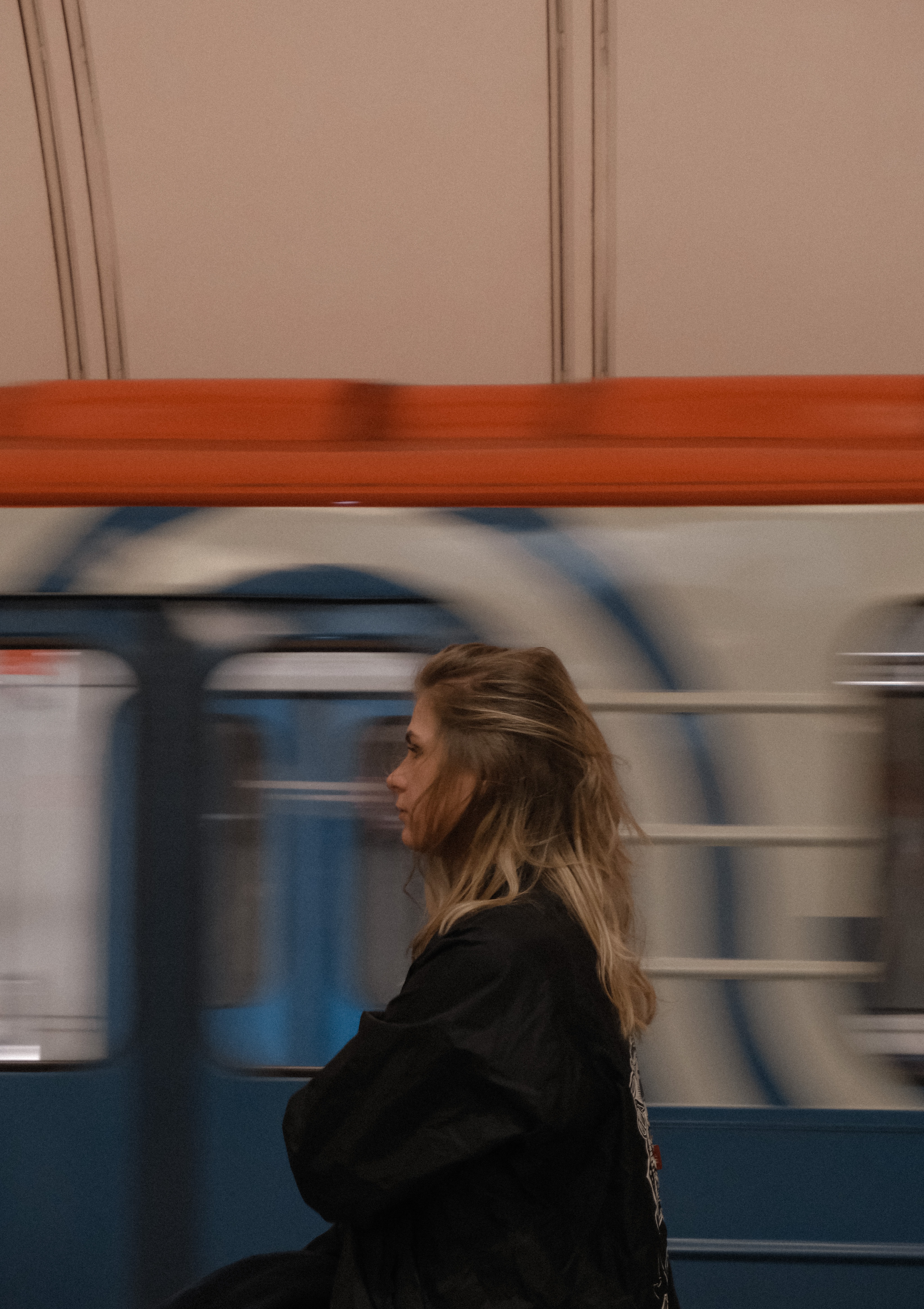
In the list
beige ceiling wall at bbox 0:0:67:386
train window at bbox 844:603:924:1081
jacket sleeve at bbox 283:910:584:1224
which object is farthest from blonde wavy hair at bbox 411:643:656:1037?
beige ceiling wall at bbox 0:0:67:386

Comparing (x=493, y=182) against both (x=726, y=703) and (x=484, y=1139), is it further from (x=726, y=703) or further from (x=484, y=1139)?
(x=484, y=1139)

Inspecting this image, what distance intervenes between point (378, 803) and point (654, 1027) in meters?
0.78

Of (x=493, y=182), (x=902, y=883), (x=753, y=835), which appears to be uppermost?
(x=493, y=182)

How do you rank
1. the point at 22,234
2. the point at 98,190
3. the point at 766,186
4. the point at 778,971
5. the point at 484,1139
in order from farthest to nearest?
the point at 22,234
the point at 98,190
the point at 766,186
the point at 778,971
the point at 484,1139

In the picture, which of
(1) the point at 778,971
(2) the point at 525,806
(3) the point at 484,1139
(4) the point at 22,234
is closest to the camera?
(3) the point at 484,1139

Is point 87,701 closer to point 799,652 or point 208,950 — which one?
point 208,950

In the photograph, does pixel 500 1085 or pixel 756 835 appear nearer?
pixel 500 1085

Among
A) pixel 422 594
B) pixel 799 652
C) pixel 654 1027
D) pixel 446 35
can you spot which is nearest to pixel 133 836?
pixel 422 594

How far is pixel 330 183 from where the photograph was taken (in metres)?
7.54

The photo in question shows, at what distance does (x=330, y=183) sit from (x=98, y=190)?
151 centimetres

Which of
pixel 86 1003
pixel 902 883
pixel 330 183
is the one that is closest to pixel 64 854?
pixel 86 1003

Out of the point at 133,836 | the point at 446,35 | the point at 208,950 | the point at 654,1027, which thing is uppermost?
the point at 446,35

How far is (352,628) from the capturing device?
268cm

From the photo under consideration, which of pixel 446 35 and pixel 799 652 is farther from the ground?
pixel 446 35
